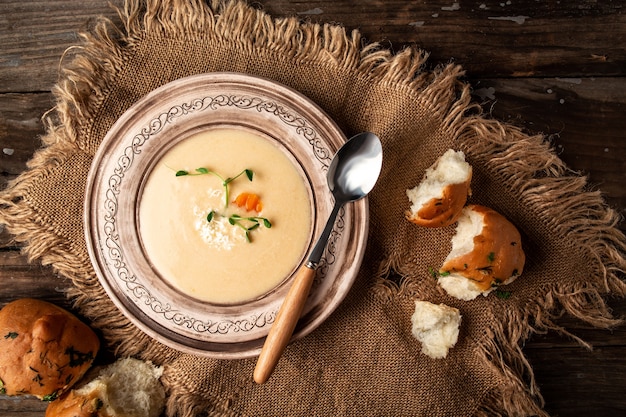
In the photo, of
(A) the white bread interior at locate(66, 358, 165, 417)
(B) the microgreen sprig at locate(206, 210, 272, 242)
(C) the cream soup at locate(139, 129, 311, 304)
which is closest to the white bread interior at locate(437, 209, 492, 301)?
(C) the cream soup at locate(139, 129, 311, 304)

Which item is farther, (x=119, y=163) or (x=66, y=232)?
(x=66, y=232)

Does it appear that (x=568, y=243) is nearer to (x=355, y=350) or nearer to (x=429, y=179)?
(x=429, y=179)

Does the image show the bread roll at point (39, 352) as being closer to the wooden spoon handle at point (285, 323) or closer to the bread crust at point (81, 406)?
the bread crust at point (81, 406)

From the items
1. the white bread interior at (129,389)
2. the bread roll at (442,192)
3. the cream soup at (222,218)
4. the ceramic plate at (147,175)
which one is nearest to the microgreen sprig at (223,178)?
the cream soup at (222,218)

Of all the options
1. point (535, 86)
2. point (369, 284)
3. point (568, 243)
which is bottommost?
point (369, 284)

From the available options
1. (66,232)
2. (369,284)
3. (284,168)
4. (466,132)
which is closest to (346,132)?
(284,168)

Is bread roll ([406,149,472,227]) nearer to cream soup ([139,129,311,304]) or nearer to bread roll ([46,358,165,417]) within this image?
cream soup ([139,129,311,304])

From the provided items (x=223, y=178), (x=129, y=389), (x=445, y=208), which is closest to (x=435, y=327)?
(x=445, y=208)
